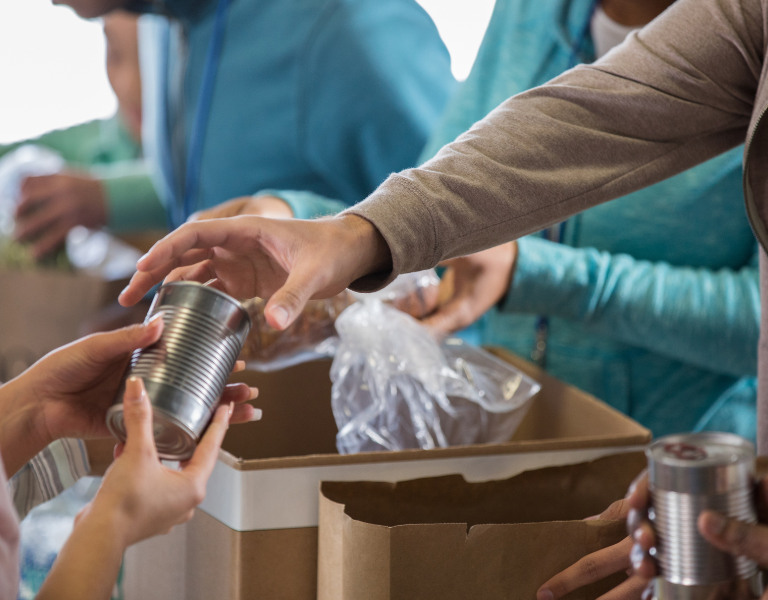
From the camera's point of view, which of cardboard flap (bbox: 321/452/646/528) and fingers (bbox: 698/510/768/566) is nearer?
fingers (bbox: 698/510/768/566)

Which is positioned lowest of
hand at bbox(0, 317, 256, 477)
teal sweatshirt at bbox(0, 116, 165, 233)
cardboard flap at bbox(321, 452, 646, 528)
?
teal sweatshirt at bbox(0, 116, 165, 233)

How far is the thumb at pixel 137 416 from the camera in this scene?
20.4 inches

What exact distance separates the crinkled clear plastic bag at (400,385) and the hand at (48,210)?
1.04 metres

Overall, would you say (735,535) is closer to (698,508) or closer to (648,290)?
(698,508)

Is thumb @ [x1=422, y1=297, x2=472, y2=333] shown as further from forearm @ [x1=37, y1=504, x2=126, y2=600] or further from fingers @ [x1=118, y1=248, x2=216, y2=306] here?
forearm @ [x1=37, y1=504, x2=126, y2=600]

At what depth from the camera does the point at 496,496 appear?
2.45 ft

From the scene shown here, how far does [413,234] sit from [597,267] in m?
0.49

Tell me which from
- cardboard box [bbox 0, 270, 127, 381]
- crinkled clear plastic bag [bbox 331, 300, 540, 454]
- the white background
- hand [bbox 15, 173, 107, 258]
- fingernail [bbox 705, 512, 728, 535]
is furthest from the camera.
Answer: the white background

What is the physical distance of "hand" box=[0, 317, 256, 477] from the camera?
0.64 m

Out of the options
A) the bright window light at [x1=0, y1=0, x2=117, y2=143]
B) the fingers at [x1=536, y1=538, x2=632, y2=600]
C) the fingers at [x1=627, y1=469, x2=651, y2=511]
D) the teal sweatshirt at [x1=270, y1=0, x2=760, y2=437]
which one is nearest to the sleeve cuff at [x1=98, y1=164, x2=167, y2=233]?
the bright window light at [x1=0, y1=0, x2=117, y2=143]

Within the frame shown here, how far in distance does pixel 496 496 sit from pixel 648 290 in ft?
1.45

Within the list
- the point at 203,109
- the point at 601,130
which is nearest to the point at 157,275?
the point at 601,130

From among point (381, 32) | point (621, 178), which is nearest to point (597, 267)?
point (621, 178)

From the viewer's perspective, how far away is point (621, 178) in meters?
0.78
